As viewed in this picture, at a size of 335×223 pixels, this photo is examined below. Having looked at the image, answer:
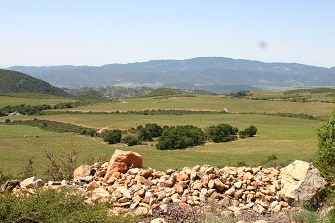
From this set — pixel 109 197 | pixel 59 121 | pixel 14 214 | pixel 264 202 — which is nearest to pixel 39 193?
pixel 14 214

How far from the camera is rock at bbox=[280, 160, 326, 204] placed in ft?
41.9

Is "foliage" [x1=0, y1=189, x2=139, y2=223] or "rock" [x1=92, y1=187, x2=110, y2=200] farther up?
"foliage" [x1=0, y1=189, x2=139, y2=223]

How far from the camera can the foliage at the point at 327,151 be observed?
1346 centimetres

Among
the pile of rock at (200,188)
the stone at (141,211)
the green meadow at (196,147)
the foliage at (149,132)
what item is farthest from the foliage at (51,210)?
the foliage at (149,132)

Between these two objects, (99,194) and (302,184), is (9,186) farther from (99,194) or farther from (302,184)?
(302,184)

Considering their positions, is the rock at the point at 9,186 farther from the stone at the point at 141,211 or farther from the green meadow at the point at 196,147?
the green meadow at the point at 196,147

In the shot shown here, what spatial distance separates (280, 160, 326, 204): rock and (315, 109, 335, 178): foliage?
0.49m

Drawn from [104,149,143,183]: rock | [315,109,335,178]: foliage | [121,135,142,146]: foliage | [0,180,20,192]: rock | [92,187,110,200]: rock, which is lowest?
[121,135,142,146]: foliage

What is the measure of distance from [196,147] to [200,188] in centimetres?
4217

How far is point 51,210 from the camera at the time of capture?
1003cm

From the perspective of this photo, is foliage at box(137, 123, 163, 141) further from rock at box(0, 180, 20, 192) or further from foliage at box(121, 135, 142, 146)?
rock at box(0, 180, 20, 192)

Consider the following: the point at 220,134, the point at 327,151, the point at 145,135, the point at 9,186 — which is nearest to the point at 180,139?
the point at 220,134

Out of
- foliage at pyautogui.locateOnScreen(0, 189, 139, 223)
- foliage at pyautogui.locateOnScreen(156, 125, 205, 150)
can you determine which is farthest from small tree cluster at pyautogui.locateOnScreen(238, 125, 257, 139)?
foliage at pyautogui.locateOnScreen(0, 189, 139, 223)

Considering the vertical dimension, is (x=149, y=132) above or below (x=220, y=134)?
below
